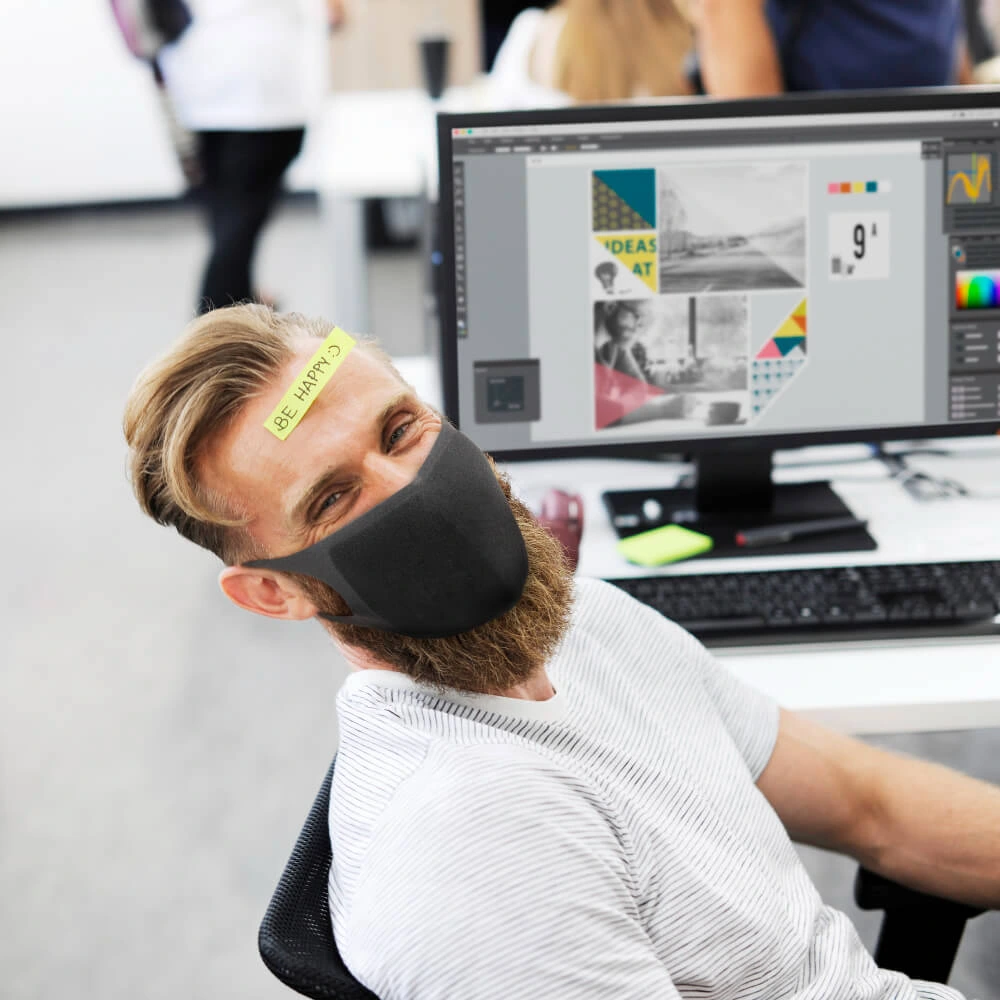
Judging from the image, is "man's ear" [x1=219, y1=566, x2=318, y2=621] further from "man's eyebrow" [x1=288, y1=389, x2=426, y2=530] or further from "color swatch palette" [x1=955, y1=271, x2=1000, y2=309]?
"color swatch palette" [x1=955, y1=271, x2=1000, y2=309]

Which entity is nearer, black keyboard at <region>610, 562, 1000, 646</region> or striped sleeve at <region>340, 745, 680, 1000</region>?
striped sleeve at <region>340, 745, 680, 1000</region>

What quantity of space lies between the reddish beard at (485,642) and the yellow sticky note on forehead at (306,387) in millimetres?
120

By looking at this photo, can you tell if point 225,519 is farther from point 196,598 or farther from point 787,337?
point 196,598

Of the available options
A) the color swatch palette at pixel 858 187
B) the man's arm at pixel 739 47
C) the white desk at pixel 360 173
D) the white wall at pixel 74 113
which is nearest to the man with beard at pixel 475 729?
the color swatch palette at pixel 858 187

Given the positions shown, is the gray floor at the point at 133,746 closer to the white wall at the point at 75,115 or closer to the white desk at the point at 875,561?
the white desk at the point at 875,561

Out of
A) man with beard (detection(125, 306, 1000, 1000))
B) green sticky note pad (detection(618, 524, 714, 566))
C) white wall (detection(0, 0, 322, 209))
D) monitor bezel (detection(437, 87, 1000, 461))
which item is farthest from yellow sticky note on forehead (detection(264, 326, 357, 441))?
white wall (detection(0, 0, 322, 209))

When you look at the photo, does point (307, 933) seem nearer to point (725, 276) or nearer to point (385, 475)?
point (385, 475)

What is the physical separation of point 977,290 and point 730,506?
386 millimetres

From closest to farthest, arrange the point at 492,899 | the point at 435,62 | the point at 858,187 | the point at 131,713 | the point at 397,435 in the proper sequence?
the point at 492,899 → the point at 397,435 → the point at 858,187 → the point at 131,713 → the point at 435,62

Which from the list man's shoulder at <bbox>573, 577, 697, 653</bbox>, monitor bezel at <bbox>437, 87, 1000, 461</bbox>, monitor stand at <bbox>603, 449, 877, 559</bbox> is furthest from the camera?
monitor stand at <bbox>603, 449, 877, 559</bbox>

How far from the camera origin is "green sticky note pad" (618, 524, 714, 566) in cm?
147

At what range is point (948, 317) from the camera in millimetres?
1494

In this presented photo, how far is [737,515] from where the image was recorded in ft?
5.19

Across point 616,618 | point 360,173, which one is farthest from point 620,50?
point 616,618
